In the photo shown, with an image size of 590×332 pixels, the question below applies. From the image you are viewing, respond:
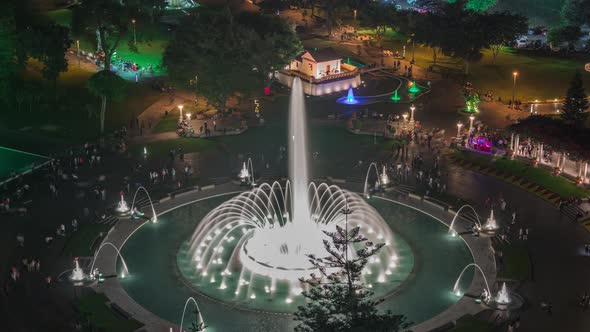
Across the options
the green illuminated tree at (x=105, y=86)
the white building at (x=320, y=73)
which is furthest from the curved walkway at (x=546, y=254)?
the green illuminated tree at (x=105, y=86)

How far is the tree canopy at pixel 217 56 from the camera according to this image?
4055 inches

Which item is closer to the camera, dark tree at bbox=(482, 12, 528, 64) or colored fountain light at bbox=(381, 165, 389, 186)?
colored fountain light at bbox=(381, 165, 389, 186)

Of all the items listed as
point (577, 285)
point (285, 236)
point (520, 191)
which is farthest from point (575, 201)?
point (285, 236)

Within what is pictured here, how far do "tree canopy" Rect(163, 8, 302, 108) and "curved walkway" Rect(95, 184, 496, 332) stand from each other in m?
23.2

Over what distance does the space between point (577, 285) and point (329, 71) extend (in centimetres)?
6822

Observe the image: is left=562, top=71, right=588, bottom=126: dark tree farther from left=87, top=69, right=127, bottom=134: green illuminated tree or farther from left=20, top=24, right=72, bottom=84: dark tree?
left=20, top=24, right=72, bottom=84: dark tree

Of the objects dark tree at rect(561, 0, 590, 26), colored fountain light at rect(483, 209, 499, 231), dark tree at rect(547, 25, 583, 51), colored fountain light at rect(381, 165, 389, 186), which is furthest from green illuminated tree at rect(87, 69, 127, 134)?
dark tree at rect(561, 0, 590, 26)

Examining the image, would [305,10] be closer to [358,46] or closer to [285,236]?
[358,46]

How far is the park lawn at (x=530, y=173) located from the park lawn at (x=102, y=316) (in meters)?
48.1

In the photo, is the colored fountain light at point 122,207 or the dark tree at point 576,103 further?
the dark tree at point 576,103

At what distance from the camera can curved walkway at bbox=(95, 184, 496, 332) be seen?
189 feet

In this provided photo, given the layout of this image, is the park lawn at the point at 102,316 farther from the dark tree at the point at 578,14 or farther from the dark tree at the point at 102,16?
the dark tree at the point at 578,14

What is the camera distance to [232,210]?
253ft

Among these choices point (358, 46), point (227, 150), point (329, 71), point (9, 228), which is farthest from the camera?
point (358, 46)
